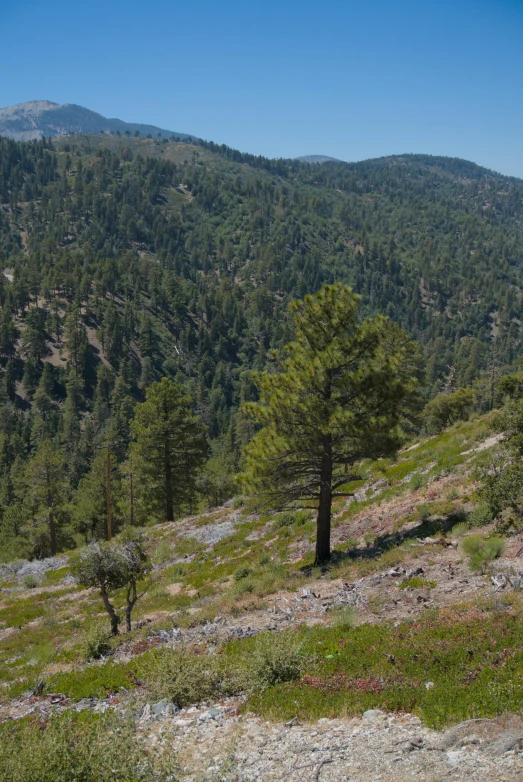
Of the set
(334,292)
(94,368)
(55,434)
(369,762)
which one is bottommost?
(55,434)

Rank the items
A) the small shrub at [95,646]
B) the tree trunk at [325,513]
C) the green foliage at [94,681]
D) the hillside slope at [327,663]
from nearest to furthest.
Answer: the hillside slope at [327,663] < the green foliage at [94,681] < the small shrub at [95,646] < the tree trunk at [325,513]

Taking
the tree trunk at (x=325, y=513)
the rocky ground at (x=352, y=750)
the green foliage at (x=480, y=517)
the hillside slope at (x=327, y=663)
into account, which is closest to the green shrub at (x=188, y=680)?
the hillside slope at (x=327, y=663)

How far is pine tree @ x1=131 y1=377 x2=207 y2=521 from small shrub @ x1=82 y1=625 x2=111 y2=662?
2373 centimetres

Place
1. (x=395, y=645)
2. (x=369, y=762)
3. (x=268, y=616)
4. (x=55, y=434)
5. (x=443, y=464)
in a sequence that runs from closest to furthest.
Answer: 1. (x=369, y=762)
2. (x=395, y=645)
3. (x=268, y=616)
4. (x=443, y=464)
5. (x=55, y=434)

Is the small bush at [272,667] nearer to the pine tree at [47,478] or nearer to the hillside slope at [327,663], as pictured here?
the hillside slope at [327,663]

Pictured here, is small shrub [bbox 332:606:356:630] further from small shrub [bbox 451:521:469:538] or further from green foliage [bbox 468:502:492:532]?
green foliage [bbox 468:502:492:532]

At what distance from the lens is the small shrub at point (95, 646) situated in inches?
547

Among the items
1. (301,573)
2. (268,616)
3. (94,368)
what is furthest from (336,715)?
(94,368)

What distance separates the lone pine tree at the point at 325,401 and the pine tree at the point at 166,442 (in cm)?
2010

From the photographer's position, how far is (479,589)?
11516mm

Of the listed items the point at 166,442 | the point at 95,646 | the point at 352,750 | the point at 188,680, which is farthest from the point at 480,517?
the point at 166,442

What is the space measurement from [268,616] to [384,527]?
795 cm

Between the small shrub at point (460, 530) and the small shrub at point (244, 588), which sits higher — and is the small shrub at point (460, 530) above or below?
above

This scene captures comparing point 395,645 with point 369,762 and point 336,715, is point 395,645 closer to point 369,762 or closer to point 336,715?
point 336,715
